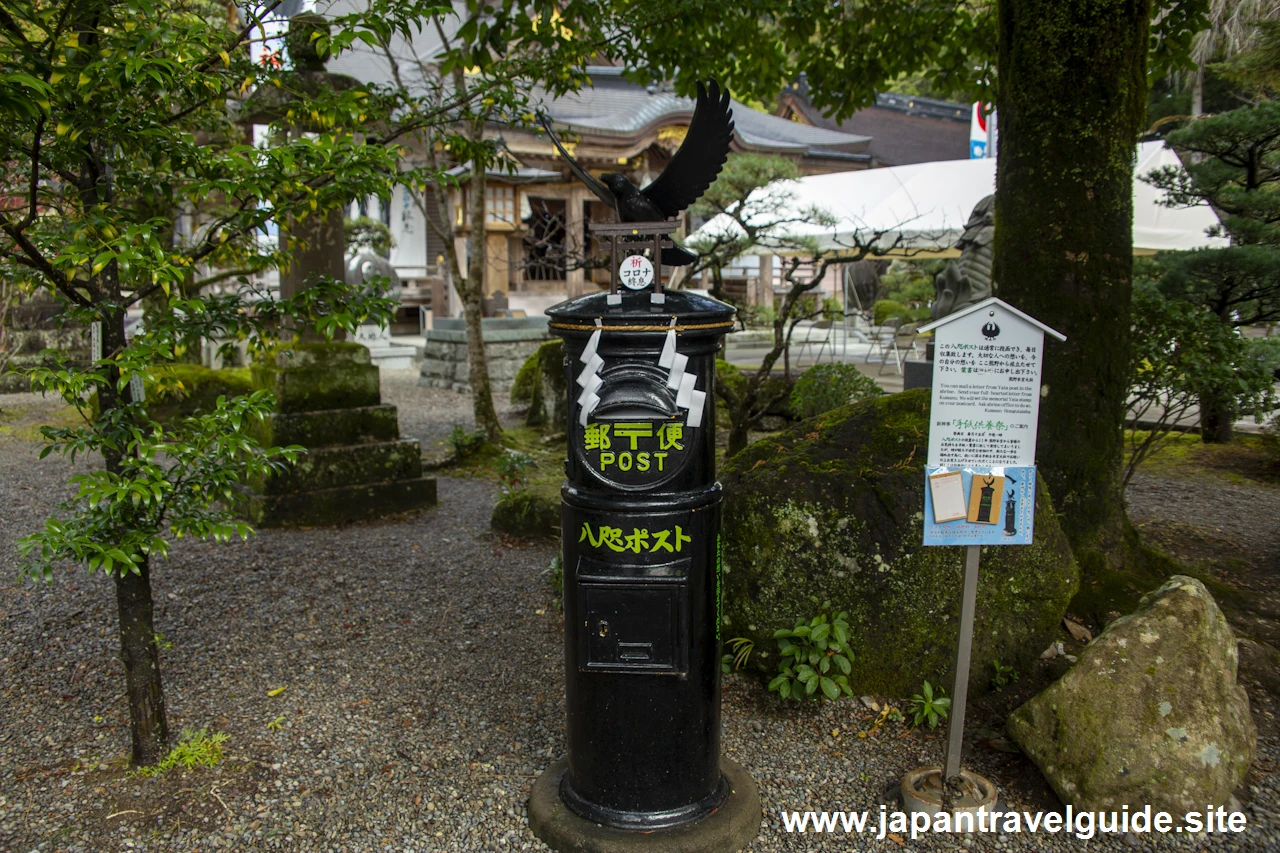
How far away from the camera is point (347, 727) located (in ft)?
11.2

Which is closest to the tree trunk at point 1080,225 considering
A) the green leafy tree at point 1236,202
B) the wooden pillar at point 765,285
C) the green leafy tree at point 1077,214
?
the green leafy tree at point 1077,214

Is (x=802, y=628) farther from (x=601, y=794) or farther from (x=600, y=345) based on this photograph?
(x=600, y=345)

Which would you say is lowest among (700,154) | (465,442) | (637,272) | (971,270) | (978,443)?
(465,442)

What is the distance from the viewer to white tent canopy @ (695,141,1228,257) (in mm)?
10680

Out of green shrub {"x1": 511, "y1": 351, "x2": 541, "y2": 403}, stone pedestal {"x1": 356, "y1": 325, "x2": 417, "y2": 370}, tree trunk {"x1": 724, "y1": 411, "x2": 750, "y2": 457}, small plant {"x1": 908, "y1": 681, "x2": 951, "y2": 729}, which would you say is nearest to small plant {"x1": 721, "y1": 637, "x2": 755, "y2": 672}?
small plant {"x1": 908, "y1": 681, "x2": 951, "y2": 729}

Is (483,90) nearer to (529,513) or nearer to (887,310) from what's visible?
(529,513)

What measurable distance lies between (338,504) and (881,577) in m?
4.11

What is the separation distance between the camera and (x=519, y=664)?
3969 millimetres

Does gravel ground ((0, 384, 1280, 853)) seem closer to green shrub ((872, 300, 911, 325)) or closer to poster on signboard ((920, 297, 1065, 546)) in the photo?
poster on signboard ((920, 297, 1065, 546))

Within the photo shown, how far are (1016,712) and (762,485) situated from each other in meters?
1.20

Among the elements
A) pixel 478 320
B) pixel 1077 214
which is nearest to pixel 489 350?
pixel 478 320

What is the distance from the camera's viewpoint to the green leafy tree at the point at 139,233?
2.60 meters

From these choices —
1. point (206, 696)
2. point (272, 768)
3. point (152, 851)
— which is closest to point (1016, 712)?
point (272, 768)

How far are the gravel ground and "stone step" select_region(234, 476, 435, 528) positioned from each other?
89 centimetres
